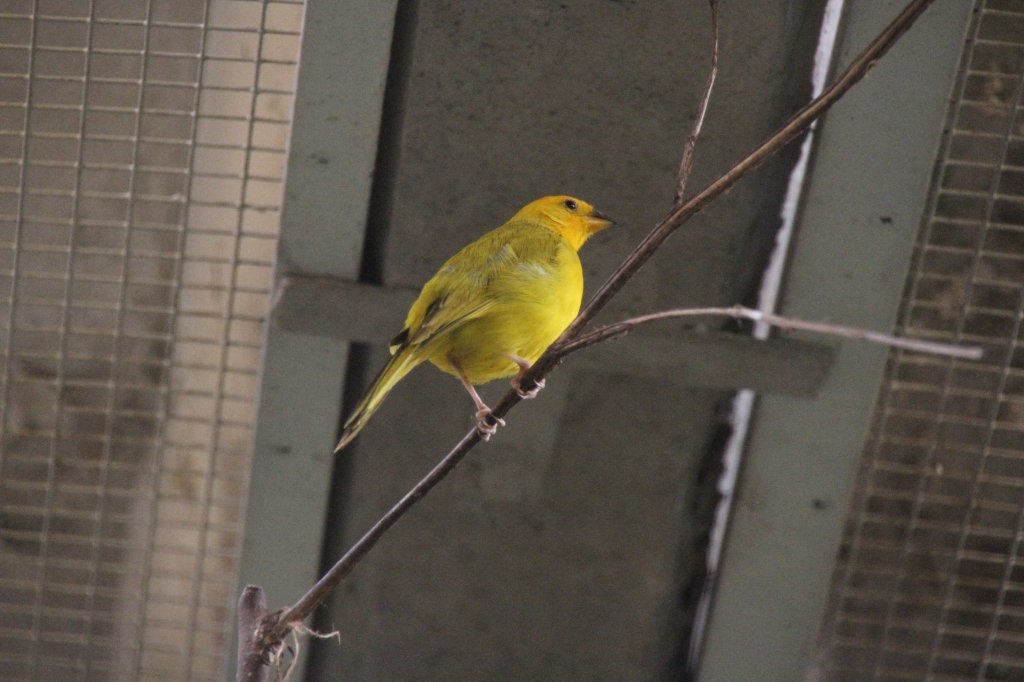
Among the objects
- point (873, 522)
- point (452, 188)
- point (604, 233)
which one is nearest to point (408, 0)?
point (452, 188)

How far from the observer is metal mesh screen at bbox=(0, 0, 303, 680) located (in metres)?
1.75

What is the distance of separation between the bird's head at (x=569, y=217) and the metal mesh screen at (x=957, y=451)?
2.65ft

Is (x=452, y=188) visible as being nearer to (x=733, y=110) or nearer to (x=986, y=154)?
(x=733, y=110)

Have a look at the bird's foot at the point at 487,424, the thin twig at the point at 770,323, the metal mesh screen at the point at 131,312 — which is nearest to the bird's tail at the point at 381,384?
the bird's foot at the point at 487,424

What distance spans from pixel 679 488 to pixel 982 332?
67cm

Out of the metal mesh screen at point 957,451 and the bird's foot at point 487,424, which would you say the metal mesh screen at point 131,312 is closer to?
the bird's foot at point 487,424

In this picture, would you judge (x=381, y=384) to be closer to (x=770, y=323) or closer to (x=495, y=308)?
(x=495, y=308)

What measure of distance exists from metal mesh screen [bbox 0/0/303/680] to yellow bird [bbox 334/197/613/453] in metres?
0.70

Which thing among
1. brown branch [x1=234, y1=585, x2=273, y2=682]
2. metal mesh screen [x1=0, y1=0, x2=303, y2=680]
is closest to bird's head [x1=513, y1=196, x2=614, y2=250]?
brown branch [x1=234, y1=585, x2=273, y2=682]

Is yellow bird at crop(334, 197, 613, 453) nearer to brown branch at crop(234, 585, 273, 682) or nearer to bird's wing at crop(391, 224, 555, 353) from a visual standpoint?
bird's wing at crop(391, 224, 555, 353)

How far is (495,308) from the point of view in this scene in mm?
1163

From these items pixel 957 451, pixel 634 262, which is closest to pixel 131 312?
pixel 634 262

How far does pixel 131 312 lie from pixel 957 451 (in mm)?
1667

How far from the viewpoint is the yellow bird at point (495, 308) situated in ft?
3.74
